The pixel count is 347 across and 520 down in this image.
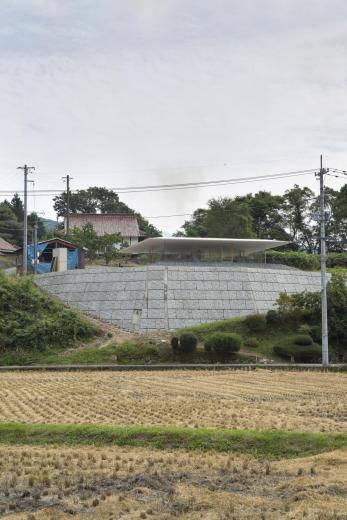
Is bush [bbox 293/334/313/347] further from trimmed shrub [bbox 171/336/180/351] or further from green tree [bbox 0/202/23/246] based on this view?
green tree [bbox 0/202/23/246]

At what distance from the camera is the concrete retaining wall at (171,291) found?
2786cm

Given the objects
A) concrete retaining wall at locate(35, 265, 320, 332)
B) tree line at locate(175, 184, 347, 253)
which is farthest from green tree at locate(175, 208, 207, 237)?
concrete retaining wall at locate(35, 265, 320, 332)

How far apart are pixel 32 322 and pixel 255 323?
9528mm

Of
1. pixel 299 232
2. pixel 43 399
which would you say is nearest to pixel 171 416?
pixel 43 399

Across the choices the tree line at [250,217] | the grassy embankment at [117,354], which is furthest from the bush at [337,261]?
the grassy embankment at [117,354]

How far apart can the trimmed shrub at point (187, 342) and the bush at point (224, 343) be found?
1.82 ft

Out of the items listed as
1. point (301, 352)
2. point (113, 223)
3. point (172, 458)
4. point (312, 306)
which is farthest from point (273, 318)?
point (113, 223)

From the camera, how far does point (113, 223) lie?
5216cm

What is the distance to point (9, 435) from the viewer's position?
28.8 ft

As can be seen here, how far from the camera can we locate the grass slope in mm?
7491

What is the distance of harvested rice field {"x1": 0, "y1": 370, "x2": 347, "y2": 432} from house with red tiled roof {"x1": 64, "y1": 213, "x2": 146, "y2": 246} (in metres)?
33.0

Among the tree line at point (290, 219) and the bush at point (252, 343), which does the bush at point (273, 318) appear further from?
the tree line at point (290, 219)

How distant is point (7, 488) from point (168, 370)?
50.4ft

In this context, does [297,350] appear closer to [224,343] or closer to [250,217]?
[224,343]
